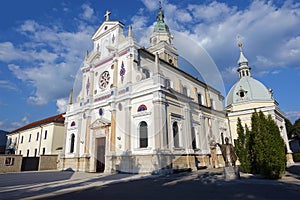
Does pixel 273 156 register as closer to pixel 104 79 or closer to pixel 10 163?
pixel 104 79

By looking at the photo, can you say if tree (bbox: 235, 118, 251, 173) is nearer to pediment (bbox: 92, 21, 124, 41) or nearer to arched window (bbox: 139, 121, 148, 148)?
arched window (bbox: 139, 121, 148, 148)

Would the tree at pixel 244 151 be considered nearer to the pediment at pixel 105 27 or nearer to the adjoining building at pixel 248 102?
the adjoining building at pixel 248 102

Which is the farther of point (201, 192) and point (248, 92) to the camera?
point (248, 92)

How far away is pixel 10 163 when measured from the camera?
72.3 ft

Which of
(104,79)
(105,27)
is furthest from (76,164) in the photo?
(105,27)

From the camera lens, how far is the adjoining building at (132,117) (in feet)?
55.0

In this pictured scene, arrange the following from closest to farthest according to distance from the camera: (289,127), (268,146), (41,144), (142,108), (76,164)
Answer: (268,146)
(142,108)
(76,164)
(41,144)
(289,127)

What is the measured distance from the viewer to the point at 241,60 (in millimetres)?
40156

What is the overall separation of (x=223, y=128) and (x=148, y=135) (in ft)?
50.1

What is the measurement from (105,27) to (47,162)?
726 inches

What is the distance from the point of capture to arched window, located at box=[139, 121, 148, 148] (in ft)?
55.8

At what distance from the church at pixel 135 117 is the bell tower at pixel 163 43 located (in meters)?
5.77

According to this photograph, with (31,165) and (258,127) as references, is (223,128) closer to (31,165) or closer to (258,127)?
(258,127)

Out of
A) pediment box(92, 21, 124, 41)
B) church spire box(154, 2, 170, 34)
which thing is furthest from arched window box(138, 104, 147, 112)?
church spire box(154, 2, 170, 34)
